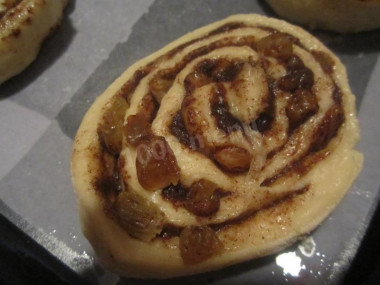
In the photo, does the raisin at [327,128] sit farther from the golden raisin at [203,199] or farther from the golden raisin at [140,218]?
the golden raisin at [140,218]

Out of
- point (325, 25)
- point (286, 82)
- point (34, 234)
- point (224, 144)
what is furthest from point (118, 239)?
point (325, 25)

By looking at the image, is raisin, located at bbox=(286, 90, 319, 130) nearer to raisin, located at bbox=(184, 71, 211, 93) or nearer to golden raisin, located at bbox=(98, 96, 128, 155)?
raisin, located at bbox=(184, 71, 211, 93)

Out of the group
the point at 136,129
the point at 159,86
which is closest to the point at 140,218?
the point at 136,129

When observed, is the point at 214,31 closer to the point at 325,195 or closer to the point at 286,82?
the point at 286,82

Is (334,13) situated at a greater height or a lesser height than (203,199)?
lesser

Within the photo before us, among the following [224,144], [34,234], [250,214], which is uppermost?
[34,234]

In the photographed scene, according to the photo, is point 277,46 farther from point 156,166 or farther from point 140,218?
point 140,218

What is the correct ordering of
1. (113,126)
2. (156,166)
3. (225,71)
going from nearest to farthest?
(156,166)
(113,126)
(225,71)
